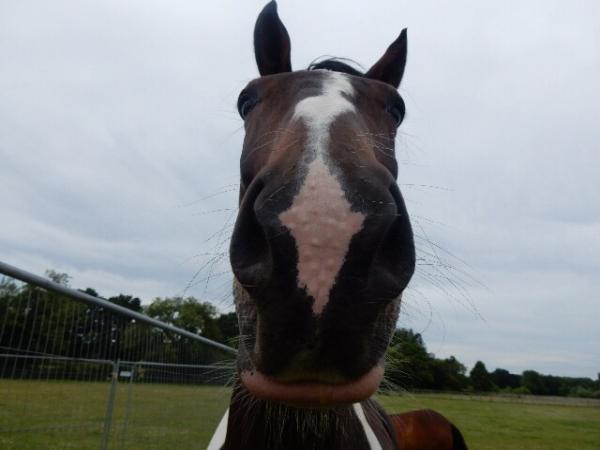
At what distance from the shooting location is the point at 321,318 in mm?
1262

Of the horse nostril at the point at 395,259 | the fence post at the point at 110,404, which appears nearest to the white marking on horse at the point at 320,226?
the horse nostril at the point at 395,259

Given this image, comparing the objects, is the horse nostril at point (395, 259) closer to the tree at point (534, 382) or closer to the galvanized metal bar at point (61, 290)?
the galvanized metal bar at point (61, 290)

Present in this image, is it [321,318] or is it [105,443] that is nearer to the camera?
[321,318]

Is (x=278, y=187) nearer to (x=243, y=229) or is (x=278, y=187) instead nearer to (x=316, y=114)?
(x=243, y=229)

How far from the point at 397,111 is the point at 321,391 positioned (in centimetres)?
176

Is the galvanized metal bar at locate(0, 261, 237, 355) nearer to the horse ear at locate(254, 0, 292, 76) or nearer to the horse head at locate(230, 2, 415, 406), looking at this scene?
the horse head at locate(230, 2, 415, 406)

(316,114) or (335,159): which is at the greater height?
(316,114)

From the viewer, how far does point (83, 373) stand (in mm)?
3953

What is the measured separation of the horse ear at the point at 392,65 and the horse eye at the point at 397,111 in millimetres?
508

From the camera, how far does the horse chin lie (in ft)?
4.36

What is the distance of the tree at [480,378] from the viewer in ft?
212

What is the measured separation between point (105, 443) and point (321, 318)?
12.8 feet

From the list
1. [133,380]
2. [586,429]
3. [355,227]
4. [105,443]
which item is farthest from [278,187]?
[586,429]

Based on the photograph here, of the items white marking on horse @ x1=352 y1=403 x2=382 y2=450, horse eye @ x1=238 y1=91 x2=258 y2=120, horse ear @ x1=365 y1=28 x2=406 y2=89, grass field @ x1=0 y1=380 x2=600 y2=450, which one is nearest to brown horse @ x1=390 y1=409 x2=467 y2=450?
grass field @ x1=0 y1=380 x2=600 y2=450
